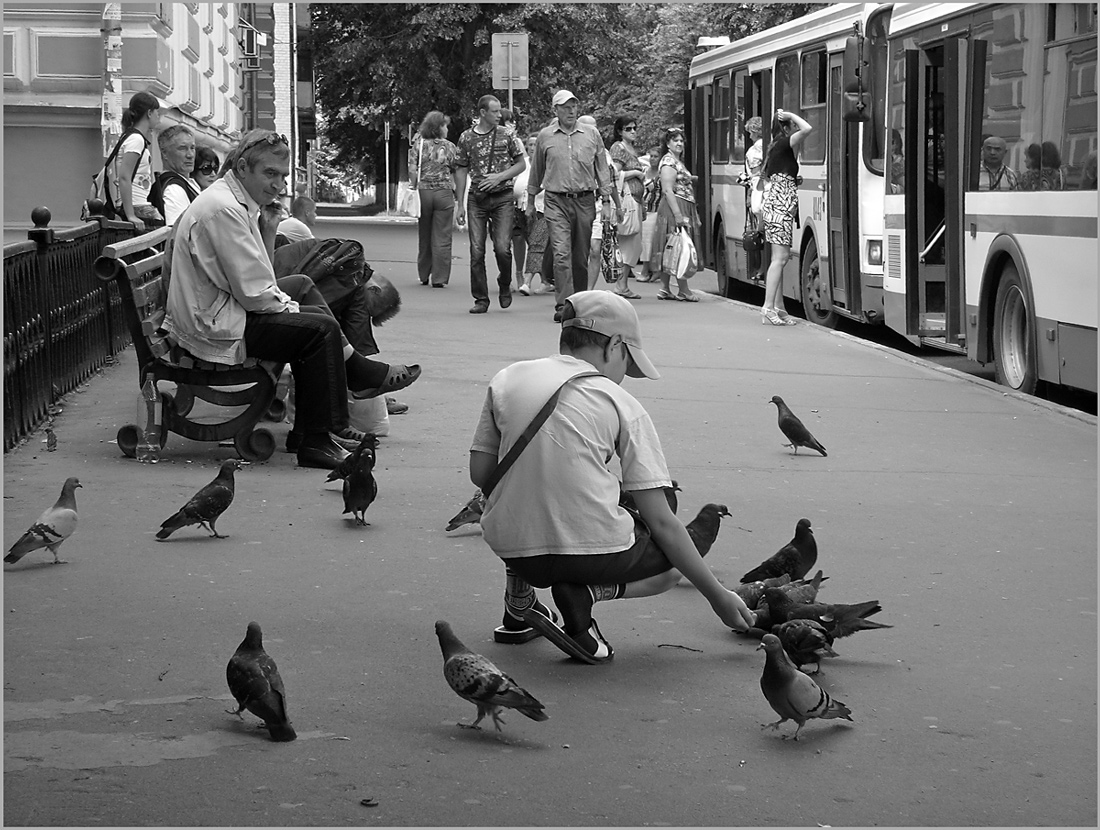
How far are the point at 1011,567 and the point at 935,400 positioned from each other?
Answer: 524 cm

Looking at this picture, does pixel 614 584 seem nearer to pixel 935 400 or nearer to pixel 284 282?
pixel 284 282

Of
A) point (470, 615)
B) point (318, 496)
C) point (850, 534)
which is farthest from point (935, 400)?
point (470, 615)

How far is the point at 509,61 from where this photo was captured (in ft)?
80.9

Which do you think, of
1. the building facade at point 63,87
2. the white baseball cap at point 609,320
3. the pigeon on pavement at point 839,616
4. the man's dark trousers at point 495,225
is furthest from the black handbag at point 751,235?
the white baseball cap at point 609,320

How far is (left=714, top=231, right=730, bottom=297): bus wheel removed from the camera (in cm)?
2300

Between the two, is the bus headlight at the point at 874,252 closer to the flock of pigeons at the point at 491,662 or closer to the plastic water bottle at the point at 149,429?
the plastic water bottle at the point at 149,429

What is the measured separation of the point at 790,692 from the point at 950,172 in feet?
31.0

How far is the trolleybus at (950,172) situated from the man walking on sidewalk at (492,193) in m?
3.32

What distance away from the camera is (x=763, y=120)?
2069cm

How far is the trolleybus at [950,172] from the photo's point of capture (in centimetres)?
1082

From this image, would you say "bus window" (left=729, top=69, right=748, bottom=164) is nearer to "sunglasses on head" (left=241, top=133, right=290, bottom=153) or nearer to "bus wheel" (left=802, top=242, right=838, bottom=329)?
"bus wheel" (left=802, top=242, right=838, bottom=329)

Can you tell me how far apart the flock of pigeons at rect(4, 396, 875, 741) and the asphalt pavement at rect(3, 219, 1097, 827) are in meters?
0.10

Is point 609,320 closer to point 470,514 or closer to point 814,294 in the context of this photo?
point 470,514

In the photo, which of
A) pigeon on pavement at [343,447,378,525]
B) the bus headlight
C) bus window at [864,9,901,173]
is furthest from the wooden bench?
bus window at [864,9,901,173]
